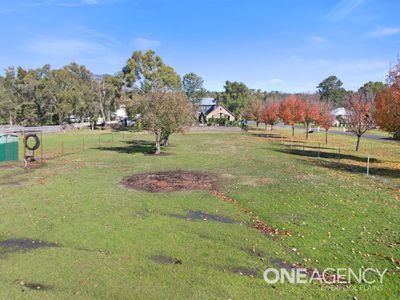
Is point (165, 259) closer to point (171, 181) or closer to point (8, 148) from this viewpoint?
point (171, 181)

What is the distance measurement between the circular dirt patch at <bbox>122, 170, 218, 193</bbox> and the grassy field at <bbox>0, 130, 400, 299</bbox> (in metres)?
0.80

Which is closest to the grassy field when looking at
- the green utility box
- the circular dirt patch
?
the circular dirt patch

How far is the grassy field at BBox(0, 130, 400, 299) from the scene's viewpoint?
665cm

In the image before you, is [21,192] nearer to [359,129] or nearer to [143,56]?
[359,129]

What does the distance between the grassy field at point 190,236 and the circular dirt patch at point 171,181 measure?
80 centimetres

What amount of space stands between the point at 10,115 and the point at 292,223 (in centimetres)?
6956

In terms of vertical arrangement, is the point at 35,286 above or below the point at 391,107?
below

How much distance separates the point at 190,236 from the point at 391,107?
1959 centimetres

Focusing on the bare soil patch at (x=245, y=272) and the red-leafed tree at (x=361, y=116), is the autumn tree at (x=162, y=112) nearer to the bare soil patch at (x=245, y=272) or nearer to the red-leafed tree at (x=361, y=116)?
the red-leafed tree at (x=361, y=116)

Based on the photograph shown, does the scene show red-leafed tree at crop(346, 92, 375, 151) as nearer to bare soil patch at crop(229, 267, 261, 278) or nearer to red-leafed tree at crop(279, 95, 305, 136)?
red-leafed tree at crop(279, 95, 305, 136)

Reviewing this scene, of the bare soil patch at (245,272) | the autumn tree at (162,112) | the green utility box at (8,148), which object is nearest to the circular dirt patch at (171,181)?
the bare soil patch at (245,272)

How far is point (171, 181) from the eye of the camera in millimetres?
17391

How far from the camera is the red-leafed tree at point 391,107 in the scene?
2034cm

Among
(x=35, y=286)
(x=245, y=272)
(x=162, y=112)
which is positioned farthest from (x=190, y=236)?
(x=162, y=112)
